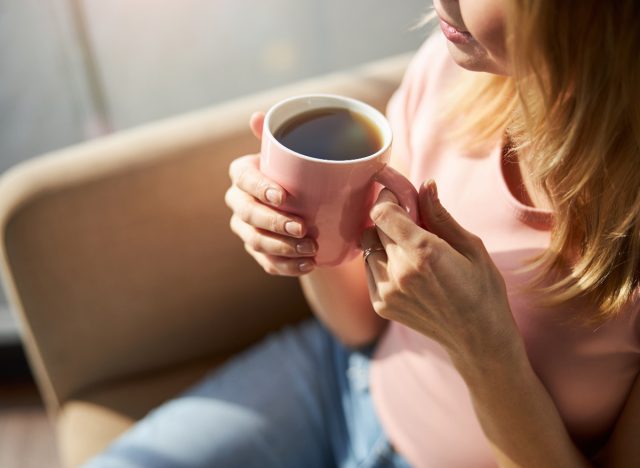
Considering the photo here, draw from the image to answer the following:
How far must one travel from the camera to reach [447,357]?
33.0 inches

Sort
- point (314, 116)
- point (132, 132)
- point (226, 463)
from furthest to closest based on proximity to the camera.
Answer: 1. point (132, 132)
2. point (226, 463)
3. point (314, 116)

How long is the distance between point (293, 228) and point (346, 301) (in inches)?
13.1

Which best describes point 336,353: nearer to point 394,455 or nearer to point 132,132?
point 394,455

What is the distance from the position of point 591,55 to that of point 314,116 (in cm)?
26

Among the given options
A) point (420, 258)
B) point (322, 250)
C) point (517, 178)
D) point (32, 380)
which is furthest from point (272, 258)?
point (32, 380)

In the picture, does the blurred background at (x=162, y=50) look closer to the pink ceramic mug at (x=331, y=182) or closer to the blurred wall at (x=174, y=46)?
the blurred wall at (x=174, y=46)

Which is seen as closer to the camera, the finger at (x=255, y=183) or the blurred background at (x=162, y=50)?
the finger at (x=255, y=183)

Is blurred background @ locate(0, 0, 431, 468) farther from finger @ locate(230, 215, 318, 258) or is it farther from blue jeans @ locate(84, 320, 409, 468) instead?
finger @ locate(230, 215, 318, 258)

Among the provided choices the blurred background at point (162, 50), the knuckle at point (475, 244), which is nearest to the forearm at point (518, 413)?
the knuckle at point (475, 244)

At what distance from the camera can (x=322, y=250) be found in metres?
0.70

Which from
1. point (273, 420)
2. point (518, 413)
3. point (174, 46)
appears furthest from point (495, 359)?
point (174, 46)

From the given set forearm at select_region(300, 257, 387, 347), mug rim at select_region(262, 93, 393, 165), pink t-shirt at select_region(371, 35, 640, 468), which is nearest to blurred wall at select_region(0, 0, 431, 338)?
pink t-shirt at select_region(371, 35, 640, 468)

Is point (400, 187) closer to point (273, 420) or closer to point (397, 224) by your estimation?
point (397, 224)

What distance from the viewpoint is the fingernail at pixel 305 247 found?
26.6 inches
